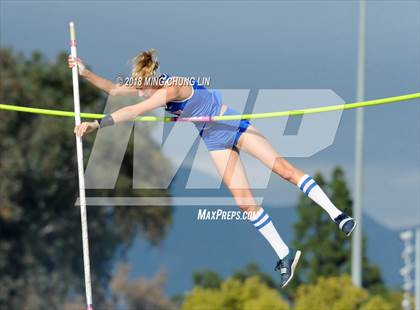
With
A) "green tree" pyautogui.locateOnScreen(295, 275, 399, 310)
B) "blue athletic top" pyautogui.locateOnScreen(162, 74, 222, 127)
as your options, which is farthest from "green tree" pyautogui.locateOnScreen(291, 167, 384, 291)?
"blue athletic top" pyautogui.locateOnScreen(162, 74, 222, 127)

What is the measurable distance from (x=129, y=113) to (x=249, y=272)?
33586 millimetres

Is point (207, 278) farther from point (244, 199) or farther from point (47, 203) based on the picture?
point (244, 199)

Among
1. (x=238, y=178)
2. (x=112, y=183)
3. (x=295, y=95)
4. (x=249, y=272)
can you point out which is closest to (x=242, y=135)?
(x=238, y=178)

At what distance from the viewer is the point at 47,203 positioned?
39688 mm

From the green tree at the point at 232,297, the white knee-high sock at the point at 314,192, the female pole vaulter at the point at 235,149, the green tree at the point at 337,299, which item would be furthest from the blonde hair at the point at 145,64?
the green tree at the point at 232,297

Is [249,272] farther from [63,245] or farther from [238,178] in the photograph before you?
[238,178]

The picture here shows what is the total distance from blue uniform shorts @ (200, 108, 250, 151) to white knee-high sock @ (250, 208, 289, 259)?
645 mm

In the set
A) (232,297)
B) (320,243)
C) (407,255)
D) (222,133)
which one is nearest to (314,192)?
(222,133)

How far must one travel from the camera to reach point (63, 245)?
40625 mm

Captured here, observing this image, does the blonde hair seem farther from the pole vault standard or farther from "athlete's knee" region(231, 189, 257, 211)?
"athlete's knee" region(231, 189, 257, 211)

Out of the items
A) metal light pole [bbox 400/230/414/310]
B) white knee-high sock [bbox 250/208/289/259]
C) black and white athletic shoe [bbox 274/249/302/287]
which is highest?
metal light pole [bbox 400/230/414/310]

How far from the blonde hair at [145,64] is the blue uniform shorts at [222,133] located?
833mm

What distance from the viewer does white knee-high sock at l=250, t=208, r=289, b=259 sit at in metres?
12.3
